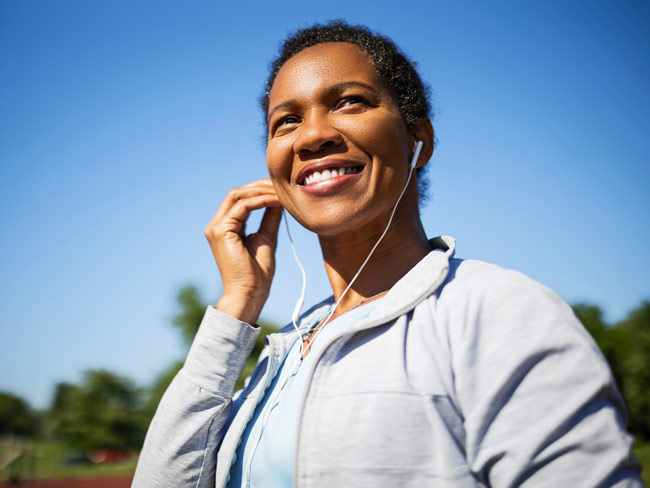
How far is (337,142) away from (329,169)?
0.11 metres

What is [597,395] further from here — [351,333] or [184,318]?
[184,318]

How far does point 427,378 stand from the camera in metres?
1.29

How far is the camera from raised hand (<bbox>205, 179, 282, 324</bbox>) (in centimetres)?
226

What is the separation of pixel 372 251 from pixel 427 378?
694mm

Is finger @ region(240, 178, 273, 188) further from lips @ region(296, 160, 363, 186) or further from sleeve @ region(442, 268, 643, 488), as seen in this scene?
sleeve @ region(442, 268, 643, 488)

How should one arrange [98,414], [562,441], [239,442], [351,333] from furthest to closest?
1. [98,414]
2. [239,442]
3. [351,333]
4. [562,441]

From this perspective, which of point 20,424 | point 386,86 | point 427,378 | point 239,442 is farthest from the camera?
point 20,424

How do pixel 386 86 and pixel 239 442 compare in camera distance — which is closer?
pixel 239 442

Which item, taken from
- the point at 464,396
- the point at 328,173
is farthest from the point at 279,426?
the point at 328,173

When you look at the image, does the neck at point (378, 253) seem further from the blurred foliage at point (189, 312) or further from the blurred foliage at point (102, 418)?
the blurred foliage at point (102, 418)

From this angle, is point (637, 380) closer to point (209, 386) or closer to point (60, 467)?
point (209, 386)

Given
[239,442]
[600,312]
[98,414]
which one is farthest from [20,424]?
[239,442]

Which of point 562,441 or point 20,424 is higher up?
point 562,441

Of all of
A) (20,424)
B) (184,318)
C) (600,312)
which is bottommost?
(20,424)
